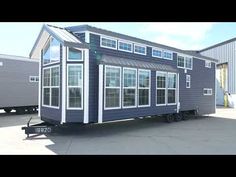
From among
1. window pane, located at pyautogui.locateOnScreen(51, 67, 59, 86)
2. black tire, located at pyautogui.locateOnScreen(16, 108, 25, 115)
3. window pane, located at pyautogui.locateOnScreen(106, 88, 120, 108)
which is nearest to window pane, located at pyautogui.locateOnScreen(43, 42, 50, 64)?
window pane, located at pyautogui.locateOnScreen(51, 67, 59, 86)

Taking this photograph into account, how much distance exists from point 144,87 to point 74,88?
3977 millimetres

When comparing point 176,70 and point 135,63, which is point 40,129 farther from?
point 176,70

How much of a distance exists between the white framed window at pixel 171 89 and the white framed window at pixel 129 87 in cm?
330

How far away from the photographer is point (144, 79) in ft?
42.7

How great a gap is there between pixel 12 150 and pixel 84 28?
541cm

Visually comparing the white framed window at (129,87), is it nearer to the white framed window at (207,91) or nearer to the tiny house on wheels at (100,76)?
the tiny house on wheels at (100,76)

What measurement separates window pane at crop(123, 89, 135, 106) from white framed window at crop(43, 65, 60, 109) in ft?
9.71

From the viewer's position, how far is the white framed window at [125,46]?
12.3 metres

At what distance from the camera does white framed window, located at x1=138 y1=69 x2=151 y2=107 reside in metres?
12.7

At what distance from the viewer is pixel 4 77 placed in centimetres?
1761

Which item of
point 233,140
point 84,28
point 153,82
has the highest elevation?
point 84,28

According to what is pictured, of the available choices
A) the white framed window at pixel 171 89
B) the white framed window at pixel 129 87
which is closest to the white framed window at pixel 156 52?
the white framed window at pixel 171 89

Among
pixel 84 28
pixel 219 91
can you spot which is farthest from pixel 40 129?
pixel 219 91

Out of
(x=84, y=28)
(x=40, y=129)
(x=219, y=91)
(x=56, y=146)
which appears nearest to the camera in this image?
(x=56, y=146)
